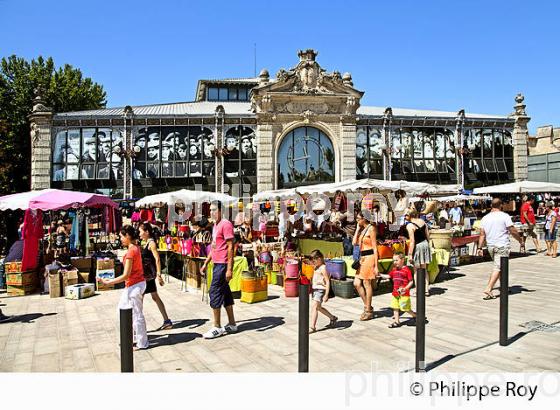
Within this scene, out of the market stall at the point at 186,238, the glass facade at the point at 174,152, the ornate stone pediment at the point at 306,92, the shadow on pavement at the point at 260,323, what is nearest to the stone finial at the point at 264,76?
the ornate stone pediment at the point at 306,92

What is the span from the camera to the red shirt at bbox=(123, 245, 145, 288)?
19.4 ft

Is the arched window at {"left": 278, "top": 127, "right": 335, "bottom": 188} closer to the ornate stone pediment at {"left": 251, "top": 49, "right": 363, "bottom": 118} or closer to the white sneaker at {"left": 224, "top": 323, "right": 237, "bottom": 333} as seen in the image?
the ornate stone pediment at {"left": 251, "top": 49, "right": 363, "bottom": 118}

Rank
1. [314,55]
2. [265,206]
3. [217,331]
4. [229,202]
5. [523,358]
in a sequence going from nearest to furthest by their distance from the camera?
[523,358], [217,331], [229,202], [265,206], [314,55]

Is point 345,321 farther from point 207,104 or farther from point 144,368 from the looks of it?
point 207,104

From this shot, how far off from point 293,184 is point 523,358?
2116cm

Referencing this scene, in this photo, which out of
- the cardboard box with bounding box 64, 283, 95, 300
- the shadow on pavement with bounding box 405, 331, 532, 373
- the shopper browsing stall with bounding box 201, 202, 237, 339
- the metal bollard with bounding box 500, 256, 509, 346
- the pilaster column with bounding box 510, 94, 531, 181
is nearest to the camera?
the shadow on pavement with bounding box 405, 331, 532, 373

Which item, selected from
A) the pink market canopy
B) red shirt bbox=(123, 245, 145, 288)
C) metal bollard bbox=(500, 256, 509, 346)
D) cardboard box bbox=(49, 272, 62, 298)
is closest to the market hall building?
the pink market canopy

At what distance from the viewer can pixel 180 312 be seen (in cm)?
821

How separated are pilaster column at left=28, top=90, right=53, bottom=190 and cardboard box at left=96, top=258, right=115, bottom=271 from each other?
15085 mm

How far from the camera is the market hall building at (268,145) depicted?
24.1 meters

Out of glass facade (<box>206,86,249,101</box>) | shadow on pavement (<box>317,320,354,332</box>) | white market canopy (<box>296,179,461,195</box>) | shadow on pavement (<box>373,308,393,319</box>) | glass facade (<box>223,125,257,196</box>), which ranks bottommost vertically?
shadow on pavement (<box>317,320,354,332</box>)

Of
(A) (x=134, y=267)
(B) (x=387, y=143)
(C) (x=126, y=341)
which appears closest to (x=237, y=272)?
(A) (x=134, y=267)
